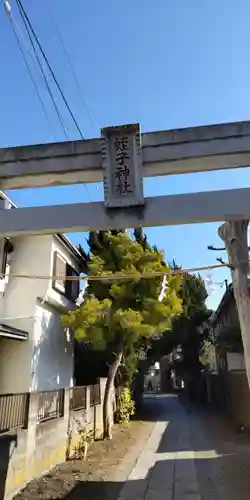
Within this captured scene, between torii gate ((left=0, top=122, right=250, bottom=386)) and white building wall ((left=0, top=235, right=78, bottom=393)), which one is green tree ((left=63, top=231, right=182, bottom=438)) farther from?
torii gate ((left=0, top=122, right=250, bottom=386))

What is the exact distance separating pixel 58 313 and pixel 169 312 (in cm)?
406

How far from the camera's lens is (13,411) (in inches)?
291

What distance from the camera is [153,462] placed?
1001 centimetres

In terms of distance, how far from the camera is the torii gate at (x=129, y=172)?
5.31 metres

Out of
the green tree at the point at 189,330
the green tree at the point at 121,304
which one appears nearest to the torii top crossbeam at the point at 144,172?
the green tree at the point at 121,304

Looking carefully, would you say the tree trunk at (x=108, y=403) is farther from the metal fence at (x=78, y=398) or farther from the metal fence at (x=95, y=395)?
the metal fence at (x=78, y=398)

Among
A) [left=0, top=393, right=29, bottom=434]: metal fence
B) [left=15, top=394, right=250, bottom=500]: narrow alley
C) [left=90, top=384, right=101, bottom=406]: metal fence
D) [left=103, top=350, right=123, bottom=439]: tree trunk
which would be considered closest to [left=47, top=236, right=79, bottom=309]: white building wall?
[left=103, top=350, right=123, bottom=439]: tree trunk

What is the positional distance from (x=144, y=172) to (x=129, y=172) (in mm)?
280

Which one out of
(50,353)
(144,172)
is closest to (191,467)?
(50,353)

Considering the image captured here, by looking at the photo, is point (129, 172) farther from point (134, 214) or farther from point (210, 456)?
point (210, 456)

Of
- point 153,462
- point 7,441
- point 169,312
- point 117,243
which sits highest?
point 117,243

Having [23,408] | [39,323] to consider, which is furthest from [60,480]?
[39,323]

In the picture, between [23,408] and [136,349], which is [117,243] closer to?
[136,349]

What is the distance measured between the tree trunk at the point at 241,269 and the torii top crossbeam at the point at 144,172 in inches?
72.3
